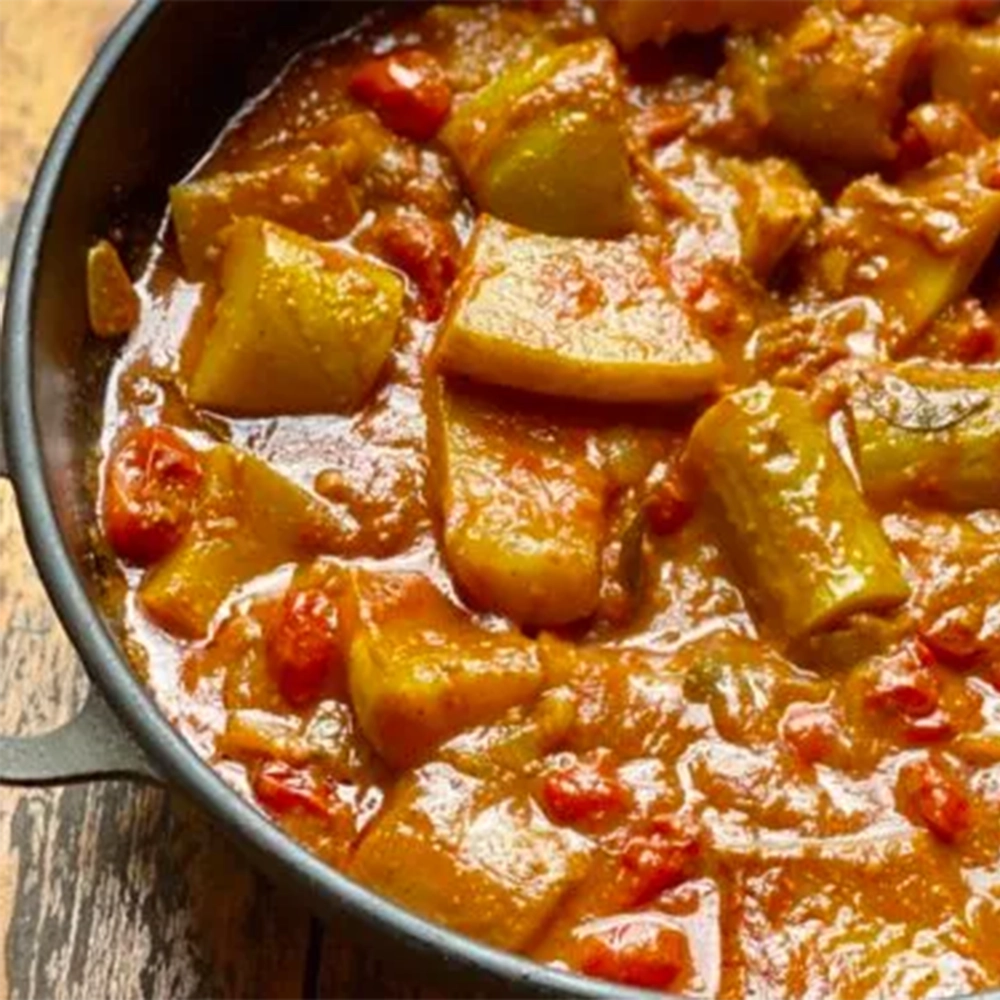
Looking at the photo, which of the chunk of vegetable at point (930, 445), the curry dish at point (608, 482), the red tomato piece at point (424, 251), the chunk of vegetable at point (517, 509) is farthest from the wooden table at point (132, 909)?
the chunk of vegetable at point (930, 445)

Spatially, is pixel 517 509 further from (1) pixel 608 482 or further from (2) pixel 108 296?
(2) pixel 108 296

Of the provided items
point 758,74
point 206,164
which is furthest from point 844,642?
point 206,164

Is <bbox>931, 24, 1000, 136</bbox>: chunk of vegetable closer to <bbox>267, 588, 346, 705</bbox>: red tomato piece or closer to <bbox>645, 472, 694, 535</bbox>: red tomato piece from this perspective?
<bbox>645, 472, 694, 535</bbox>: red tomato piece

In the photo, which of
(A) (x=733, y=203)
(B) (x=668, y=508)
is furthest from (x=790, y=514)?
(A) (x=733, y=203)

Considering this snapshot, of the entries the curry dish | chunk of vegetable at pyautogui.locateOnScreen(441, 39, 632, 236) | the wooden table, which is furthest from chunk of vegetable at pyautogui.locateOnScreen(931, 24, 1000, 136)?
the wooden table

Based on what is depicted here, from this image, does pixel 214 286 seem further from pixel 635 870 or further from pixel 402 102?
pixel 635 870

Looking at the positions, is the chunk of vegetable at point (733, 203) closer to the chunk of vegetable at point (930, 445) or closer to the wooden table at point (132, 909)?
the chunk of vegetable at point (930, 445)
